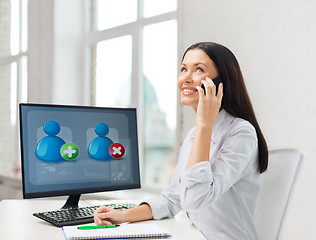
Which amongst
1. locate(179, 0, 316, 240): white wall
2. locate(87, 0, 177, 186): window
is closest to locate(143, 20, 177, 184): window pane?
locate(87, 0, 177, 186): window

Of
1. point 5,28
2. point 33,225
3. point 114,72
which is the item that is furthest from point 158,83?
point 5,28

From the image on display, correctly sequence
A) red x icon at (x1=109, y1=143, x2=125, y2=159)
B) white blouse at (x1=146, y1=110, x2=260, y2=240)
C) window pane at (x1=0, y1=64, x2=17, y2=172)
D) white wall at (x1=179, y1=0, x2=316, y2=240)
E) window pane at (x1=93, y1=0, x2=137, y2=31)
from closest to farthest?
white blouse at (x1=146, y1=110, x2=260, y2=240), red x icon at (x1=109, y1=143, x2=125, y2=159), white wall at (x1=179, y1=0, x2=316, y2=240), window pane at (x1=93, y1=0, x2=137, y2=31), window pane at (x1=0, y1=64, x2=17, y2=172)

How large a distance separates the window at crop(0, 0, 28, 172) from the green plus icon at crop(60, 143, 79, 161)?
3174 millimetres

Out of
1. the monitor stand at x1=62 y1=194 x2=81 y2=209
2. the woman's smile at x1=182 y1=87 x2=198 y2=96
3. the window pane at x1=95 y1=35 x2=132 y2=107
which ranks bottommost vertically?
the monitor stand at x1=62 y1=194 x2=81 y2=209

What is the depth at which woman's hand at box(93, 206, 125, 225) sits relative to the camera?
139 cm

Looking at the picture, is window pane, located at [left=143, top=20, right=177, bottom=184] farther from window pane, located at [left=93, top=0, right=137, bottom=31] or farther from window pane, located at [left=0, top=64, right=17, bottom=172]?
window pane, located at [left=0, top=64, right=17, bottom=172]

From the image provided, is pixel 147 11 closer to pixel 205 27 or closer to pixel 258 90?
pixel 205 27

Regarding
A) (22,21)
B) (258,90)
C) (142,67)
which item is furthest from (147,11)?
(22,21)

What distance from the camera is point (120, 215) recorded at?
144 cm

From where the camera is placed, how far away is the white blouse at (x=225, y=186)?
4.34 ft

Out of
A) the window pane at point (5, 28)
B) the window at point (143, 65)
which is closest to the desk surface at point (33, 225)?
the window at point (143, 65)

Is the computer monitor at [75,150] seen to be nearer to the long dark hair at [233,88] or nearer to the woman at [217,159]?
the woman at [217,159]

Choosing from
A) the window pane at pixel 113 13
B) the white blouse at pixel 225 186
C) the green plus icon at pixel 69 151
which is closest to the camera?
the white blouse at pixel 225 186

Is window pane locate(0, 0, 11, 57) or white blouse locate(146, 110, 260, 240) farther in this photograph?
window pane locate(0, 0, 11, 57)
